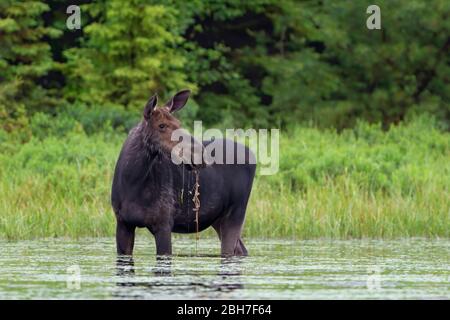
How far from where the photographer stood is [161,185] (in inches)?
537

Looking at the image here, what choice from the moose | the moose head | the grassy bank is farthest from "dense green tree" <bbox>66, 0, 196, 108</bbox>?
the moose head

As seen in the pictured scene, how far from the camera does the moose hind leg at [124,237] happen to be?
13484 mm

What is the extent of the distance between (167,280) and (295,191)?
26.4 ft

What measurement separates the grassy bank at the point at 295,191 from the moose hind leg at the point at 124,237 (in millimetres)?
2891

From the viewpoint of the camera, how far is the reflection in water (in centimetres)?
1084

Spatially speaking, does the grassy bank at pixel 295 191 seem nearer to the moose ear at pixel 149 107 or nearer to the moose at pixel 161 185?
the moose at pixel 161 185

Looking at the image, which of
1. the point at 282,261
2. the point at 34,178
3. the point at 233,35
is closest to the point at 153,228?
the point at 282,261

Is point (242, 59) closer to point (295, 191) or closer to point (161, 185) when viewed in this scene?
point (295, 191)

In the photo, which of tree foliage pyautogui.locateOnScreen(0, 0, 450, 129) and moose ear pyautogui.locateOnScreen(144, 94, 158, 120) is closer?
moose ear pyautogui.locateOnScreen(144, 94, 158, 120)

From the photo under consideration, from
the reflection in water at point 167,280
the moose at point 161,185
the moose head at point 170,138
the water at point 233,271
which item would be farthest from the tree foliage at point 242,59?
the reflection in water at point 167,280

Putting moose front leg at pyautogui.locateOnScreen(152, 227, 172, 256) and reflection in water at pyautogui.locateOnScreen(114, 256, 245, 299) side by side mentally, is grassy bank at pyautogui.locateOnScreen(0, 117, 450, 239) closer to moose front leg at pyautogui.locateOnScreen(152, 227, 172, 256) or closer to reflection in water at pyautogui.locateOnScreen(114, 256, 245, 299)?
moose front leg at pyautogui.locateOnScreen(152, 227, 172, 256)

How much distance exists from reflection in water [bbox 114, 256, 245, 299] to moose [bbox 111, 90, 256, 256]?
417 mm

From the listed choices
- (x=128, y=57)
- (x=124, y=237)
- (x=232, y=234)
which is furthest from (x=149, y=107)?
(x=128, y=57)

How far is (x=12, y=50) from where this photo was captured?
27.5 m
